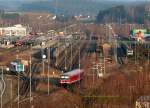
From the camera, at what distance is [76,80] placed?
9.12 meters

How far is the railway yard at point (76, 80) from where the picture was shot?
23.6 feet

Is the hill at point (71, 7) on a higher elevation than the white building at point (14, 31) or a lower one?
higher

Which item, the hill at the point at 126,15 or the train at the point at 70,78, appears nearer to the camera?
the train at the point at 70,78

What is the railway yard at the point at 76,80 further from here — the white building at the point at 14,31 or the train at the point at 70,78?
the white building at the point at 14,31

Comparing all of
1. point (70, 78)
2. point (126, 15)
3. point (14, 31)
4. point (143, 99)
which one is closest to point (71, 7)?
point (126, 15)

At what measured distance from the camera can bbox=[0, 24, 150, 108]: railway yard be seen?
718 cm

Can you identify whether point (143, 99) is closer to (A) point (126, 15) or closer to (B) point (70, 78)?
(B) point (70, 78)

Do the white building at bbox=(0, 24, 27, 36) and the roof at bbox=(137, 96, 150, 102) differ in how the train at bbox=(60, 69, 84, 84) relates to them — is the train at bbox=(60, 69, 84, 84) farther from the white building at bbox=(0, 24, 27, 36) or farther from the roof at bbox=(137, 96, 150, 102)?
the white building at bbox=(0, 24, 27, 36)

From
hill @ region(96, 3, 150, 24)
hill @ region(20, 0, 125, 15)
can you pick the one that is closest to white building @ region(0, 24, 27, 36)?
hill @ region(96, 3, 150, 24)

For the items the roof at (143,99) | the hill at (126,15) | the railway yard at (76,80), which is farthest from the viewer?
the hill at (126,15)

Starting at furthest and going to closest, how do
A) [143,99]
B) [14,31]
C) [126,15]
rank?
[126,15] < [14,31] < [143,99]

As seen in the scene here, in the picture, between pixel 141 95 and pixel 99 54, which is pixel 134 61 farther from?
pixel 141 95

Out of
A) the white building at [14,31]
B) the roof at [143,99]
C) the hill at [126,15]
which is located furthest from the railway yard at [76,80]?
the hill at [126,15]

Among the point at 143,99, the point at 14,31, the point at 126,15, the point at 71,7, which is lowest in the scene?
the point at 14,31
